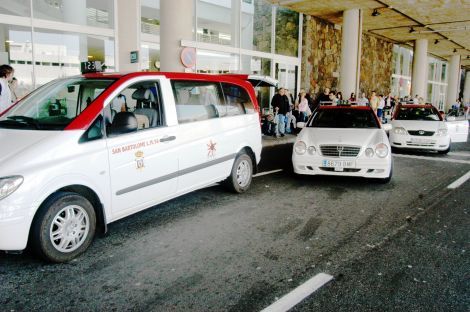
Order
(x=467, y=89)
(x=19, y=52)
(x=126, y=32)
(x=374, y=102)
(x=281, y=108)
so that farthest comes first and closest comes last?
(x=467, y=89)
(x=374, y=102)
(x=281, y=108)
(x=126, y=32)
(x=19, y=52)

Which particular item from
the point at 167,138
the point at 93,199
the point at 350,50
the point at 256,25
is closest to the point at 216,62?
the point at 256,25

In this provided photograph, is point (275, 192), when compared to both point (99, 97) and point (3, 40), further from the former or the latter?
point (3, 40)

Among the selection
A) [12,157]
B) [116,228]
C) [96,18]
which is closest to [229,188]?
[116,228]

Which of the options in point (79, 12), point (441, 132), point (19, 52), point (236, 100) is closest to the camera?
point (236, 100)

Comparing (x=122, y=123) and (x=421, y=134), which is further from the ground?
(x=122, y=123)

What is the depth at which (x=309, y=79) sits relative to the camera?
21.7 metres

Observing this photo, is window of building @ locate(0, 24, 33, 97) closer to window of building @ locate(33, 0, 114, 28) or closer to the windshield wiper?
window of building @ locate(33, 0, 114, 28)

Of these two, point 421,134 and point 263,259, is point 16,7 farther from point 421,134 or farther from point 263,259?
point 421,134

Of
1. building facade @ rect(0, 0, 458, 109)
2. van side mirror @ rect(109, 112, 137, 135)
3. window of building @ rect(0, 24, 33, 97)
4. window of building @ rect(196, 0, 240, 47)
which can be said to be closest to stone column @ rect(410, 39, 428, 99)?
building facade @ rect(0, 0, 458, 109)

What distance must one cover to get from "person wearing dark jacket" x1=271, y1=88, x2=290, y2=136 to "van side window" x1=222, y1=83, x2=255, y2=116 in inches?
317

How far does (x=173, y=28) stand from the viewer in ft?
39.1

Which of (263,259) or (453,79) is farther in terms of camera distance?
(453,79)

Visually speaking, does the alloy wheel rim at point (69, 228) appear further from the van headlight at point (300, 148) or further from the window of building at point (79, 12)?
the window of building at point (79, 12)

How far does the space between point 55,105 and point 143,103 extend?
0.97m
